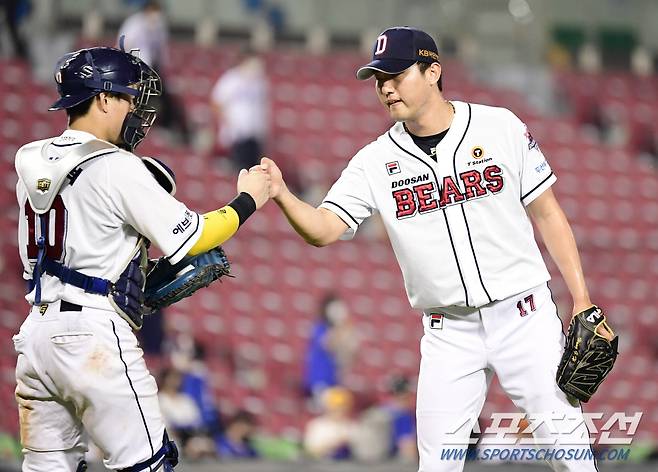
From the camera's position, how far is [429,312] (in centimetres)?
423

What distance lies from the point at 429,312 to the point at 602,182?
8668mm

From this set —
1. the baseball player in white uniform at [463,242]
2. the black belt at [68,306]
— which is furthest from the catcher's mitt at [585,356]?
the black belt at [68,306]

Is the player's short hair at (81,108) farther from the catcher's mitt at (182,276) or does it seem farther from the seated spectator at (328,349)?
the seated spectator at (328,349)

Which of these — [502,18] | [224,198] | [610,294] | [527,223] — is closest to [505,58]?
[502,18]

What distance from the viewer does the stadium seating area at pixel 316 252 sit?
978 centimetres

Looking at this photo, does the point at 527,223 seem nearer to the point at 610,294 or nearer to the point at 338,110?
the point at 610,294

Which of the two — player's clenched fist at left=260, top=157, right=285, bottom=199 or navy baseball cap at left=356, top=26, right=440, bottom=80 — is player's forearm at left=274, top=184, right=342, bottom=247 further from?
navy baseball cap at left=356, top=26, right=440, bottom=80

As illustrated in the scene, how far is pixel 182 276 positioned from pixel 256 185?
0.47 m

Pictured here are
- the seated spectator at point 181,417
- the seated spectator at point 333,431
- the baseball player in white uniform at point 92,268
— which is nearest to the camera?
the baseball player in white uniform at point 92,268

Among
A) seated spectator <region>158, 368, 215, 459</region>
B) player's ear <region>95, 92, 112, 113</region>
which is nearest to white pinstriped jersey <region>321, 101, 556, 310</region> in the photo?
player's ear <region>95, 92, 112, 113</region>

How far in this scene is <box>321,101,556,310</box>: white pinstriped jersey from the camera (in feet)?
13.4

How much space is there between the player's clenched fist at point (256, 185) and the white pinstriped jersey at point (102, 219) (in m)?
0.44

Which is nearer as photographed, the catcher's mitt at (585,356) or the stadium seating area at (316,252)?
the catcher's mitt at (585,356)

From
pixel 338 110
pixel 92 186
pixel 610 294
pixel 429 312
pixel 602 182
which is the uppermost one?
pixel 92 186
